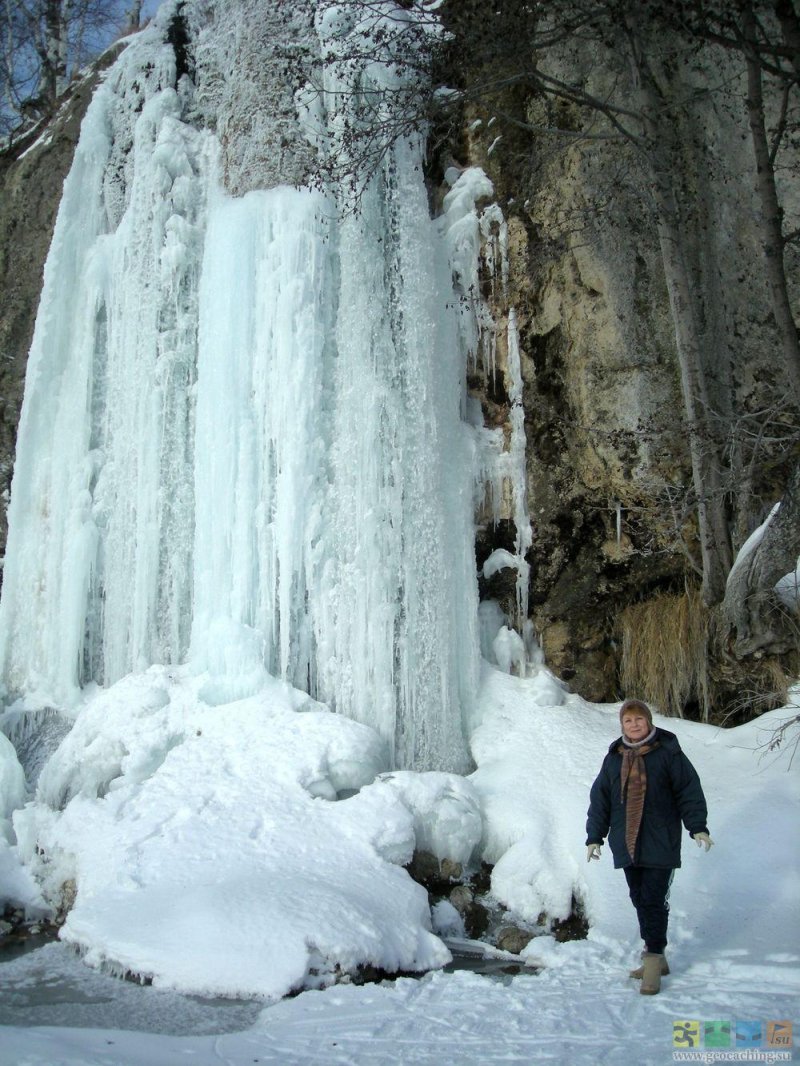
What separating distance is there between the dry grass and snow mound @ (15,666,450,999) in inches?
92.5

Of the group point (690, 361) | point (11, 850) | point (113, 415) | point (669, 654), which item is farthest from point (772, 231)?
point (11, 850)

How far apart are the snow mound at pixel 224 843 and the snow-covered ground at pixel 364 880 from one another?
0.05 feet

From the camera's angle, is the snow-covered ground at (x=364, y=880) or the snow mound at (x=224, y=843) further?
the snow mound at (x=224, y=843)

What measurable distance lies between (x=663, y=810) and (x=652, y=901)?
0.39 meters

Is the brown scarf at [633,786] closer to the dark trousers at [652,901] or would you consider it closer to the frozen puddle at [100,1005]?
the dark trousers at [652,901]

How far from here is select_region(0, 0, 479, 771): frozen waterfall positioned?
23.1 ft

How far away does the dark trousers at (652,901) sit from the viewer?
3.87 metres

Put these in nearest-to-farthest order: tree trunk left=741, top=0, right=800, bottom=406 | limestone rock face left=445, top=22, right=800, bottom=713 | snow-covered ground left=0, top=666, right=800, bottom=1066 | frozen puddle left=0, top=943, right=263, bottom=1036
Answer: snow-covered ground left=0, top=666, right=800, bottom=1066, frozen puddle left=0, top=943, right=263, bottom=1036, tree trunk left=741, top=0, right=800, bottom=406, limestone rock face left=445, top=22, right=800, bottom=713

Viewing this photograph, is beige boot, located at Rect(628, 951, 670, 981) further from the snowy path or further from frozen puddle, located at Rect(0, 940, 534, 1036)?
frozen puddle, located at Rect(0, 940, 534, 1036)

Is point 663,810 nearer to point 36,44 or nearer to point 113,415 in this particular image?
point 113,415

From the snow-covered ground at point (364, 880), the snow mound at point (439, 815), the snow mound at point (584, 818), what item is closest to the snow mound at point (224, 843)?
the snow-covered ground at point (364, 880)

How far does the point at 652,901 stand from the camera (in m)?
3.93

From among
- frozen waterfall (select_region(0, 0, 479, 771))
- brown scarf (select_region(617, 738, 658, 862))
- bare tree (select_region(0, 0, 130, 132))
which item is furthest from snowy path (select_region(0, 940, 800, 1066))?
bare tree (select_region(0, 0, 130, 132))

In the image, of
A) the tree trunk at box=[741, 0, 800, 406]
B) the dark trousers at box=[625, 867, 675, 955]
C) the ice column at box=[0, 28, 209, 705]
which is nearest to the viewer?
the dark trousers at box=[625, 867, 675, 955]
